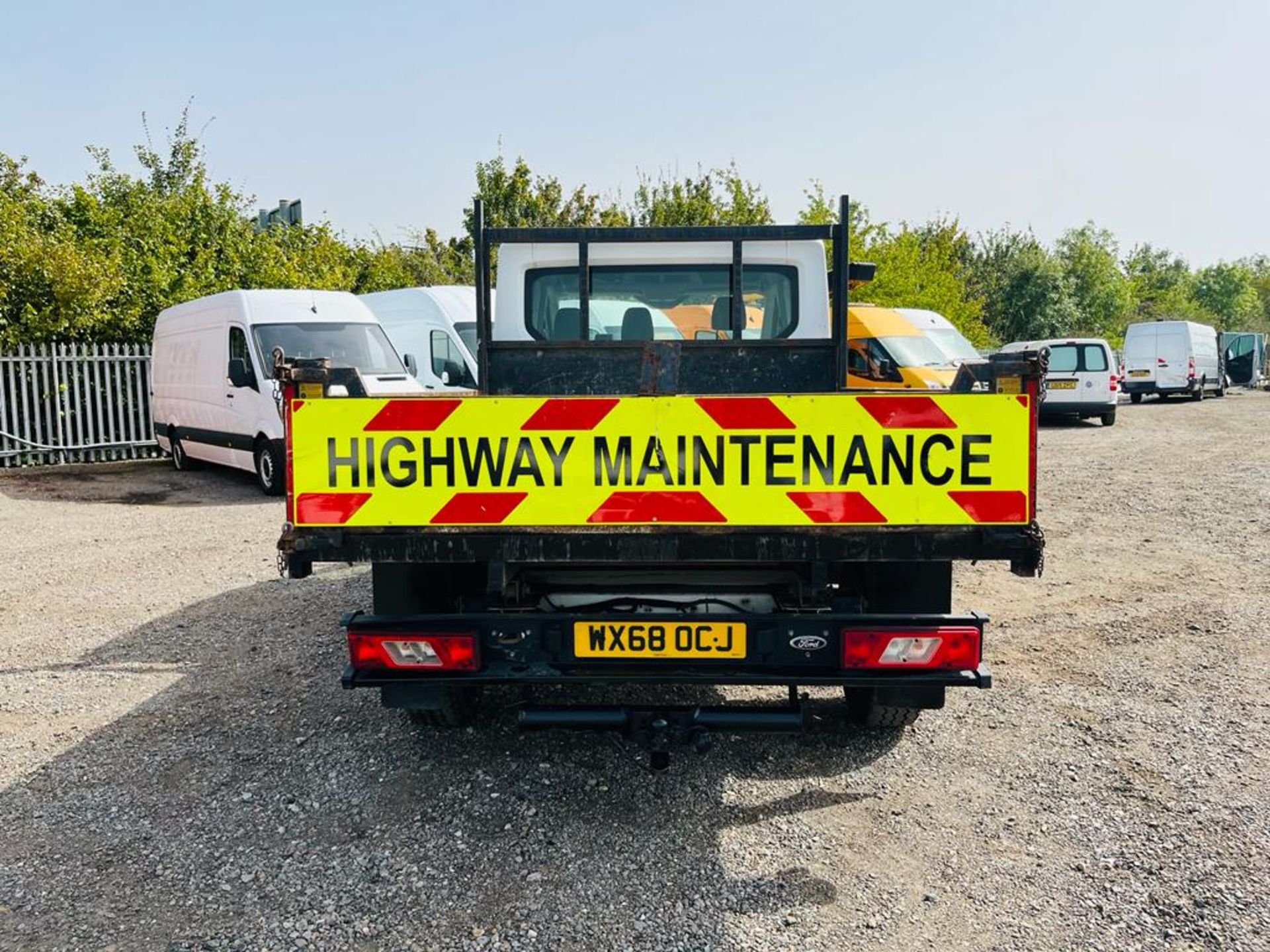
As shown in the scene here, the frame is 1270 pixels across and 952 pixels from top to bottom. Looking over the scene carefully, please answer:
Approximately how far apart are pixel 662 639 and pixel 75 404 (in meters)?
15.1

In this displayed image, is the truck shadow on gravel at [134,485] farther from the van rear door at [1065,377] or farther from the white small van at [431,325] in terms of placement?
the van rear door at [1065,377]

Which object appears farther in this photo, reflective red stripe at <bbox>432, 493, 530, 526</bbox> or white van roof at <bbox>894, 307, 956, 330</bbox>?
white van roof at <bbox>894, 307, 956, 330</bbox>

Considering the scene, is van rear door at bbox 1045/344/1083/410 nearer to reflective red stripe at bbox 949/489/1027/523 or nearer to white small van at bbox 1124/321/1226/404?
white small van at bbox 1124/321/1226/404

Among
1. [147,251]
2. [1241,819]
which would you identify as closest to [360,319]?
[147,251]

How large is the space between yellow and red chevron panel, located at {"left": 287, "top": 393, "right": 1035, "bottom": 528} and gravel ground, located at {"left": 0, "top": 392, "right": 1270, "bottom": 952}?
3.75 feet

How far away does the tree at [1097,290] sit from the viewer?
50.8m

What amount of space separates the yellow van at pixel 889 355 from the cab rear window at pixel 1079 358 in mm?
5193

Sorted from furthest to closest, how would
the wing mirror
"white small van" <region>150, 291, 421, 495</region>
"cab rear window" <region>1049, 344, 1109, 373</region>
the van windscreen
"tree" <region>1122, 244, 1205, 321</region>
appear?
"tree" <region>1122, 244, 1205, 321</region> → "cab rear window" <region>1049, 344, 1109, 373</region> → the van windscreen → "white small van" <region>150, 291, 421, 495</region> → the wing mirror

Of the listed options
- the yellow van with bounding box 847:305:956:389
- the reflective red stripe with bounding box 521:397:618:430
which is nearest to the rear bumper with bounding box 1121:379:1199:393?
the yellow van with bounding box 847:305:956:389

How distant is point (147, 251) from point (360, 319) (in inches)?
294

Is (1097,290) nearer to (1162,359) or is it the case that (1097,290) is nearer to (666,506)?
(1162,359)

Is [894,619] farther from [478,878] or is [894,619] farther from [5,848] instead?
[5,848]

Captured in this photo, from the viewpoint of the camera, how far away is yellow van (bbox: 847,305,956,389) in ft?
48.6

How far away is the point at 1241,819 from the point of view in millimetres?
3510
